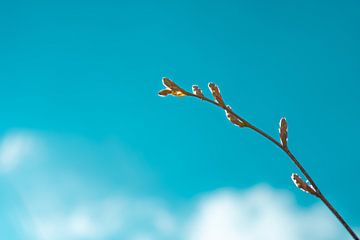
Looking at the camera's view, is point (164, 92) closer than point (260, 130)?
No

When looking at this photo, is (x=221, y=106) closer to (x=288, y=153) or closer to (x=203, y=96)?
(x=203, y=96)

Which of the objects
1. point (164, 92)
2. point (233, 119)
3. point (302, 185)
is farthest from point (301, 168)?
point (164, 92)

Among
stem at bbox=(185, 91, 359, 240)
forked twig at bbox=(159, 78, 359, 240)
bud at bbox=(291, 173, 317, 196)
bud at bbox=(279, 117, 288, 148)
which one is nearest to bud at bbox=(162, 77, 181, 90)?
forked twig at bbox=(159, 78, 359, 240)

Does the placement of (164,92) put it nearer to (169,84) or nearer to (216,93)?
(169,84)

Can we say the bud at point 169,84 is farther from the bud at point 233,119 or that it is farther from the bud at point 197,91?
the bud at point 233,119

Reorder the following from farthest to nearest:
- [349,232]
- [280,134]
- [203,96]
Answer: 1. [203,96]
2. [280,134]
3. [349,232]

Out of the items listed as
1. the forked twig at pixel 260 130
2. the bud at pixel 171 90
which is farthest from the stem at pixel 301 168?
the bud at pixel 171 90

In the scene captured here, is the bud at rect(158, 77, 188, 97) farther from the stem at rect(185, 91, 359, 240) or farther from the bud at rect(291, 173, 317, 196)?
the bud at rect(291, 173, 317, 196)

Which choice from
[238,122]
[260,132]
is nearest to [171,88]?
[238,122]
